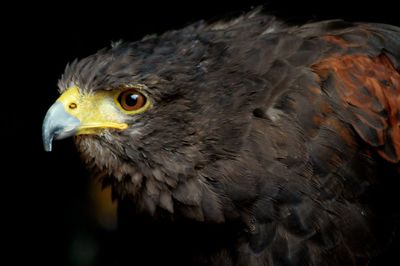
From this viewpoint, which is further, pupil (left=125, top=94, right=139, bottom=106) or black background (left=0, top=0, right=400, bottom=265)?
black background (left=0, top=0, right=400, bottom=265)

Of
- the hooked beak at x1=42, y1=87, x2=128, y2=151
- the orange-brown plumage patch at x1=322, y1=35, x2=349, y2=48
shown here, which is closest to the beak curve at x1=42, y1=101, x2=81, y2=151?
the hooked beak at x1=42, y1=87, x2=128, y2=151

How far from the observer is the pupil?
3.10 meters

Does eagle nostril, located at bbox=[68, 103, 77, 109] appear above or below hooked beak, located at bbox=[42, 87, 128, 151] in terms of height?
above

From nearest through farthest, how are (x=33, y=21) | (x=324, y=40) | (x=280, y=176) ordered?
(x=280, y=176) → (x=324, y=40) → (x=33, y=21)

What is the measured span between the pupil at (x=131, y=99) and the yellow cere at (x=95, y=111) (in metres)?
0.07

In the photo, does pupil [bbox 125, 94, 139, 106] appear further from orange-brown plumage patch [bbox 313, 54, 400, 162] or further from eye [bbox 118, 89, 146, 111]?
orange-brown plumage patch [bbox 313, 54, 400, 162]

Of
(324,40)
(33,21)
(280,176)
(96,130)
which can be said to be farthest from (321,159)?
(33,21)

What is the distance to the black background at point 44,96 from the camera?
6438 millimetres

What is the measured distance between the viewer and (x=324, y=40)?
3.38 meters

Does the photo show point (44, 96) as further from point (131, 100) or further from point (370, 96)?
point (370, 96)

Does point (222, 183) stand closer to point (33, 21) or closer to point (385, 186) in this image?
point (385, 186)

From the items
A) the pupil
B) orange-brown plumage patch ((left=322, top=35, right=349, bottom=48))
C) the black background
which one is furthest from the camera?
the black background

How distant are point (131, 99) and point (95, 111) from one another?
201 mm

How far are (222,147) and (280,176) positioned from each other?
0.32m
